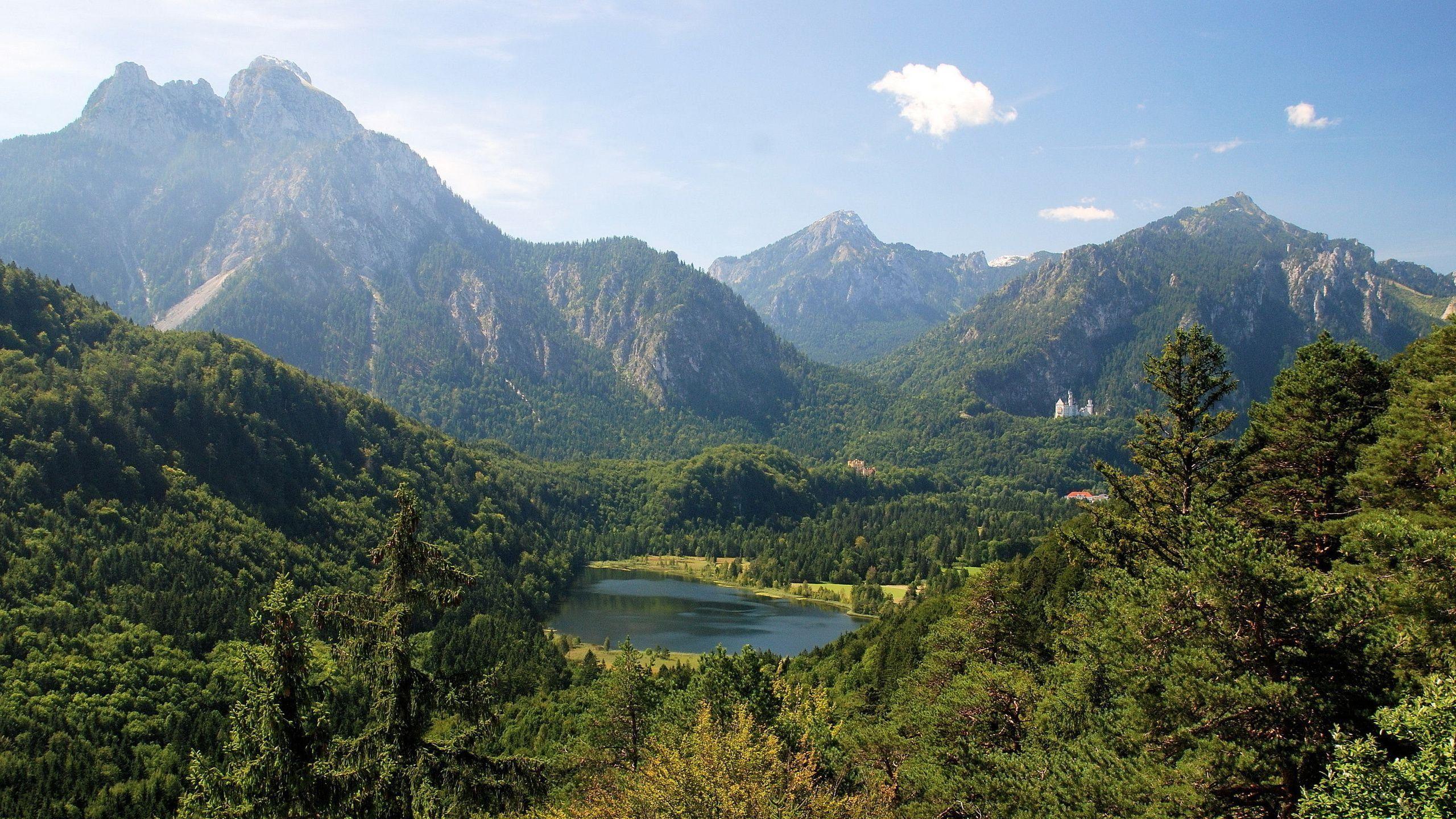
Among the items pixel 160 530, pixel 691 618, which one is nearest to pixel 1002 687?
pixel 691 618

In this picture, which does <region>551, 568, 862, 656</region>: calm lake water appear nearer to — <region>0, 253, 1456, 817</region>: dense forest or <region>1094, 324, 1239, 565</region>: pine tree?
<region>0, 253, 1456, 817</region>: dense forest

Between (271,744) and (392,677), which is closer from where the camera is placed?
(271,744)

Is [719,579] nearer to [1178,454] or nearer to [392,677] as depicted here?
[1178,454]

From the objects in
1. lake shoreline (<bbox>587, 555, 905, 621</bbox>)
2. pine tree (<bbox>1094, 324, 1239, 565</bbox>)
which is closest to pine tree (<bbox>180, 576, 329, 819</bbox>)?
pine tree (<bbox>1094, 324, 1239, 565</bbox>)

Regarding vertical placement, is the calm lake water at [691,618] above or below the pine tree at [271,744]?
below

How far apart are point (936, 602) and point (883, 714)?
26526 mm

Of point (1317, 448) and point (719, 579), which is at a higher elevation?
point (1317, 448)

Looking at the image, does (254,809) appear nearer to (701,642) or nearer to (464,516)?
(701,642)

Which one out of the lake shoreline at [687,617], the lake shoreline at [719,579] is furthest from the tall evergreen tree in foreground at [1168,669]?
the lake shoreline at [719,579]

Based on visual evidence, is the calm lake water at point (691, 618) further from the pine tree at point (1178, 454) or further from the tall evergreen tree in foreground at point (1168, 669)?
the pine tree at point (1178, 454)

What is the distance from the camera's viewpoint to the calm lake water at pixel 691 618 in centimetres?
10975

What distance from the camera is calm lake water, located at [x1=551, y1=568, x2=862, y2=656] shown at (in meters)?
110

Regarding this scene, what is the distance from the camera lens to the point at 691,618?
12812cm

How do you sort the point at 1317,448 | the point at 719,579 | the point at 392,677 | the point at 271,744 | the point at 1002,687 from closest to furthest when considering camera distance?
the point at 271,744 < the point at 392,677 < the point at 1317,448 < the point at 1002,687 < the point at 719,579
